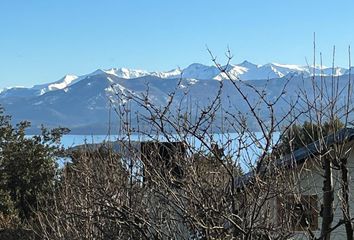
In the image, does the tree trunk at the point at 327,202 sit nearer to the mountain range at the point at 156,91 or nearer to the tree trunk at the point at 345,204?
the tree trunk at the point at 345,204

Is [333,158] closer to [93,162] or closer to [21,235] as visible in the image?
[93,162]

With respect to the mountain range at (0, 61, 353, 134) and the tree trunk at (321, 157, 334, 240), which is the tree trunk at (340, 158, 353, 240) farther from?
the mountain range at (0, 61, 353, 134)

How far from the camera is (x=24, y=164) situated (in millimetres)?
25172

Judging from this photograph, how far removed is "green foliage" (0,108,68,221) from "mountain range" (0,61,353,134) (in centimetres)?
147

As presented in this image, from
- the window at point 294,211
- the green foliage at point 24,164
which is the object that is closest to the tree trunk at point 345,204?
the window at point 294,211

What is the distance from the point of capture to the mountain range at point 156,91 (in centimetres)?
820

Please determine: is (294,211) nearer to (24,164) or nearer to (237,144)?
(237,144)

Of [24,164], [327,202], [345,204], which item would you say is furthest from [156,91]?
[24,164]

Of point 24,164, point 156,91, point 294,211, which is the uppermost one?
point 156,91

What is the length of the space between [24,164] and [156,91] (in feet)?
42.1

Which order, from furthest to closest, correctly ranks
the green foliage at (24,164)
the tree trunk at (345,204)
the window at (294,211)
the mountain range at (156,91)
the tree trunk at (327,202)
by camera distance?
the green foliage at (24,164), the mountain range at (156,91), the window at (294,211), the tree trunk at (327,202), the tree trunk at (345,204)

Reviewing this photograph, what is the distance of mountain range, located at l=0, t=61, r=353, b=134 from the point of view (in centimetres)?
820

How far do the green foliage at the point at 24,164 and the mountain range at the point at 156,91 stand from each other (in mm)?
1466

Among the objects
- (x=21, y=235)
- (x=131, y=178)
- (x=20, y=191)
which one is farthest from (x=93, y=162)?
(x=20, y=191)
